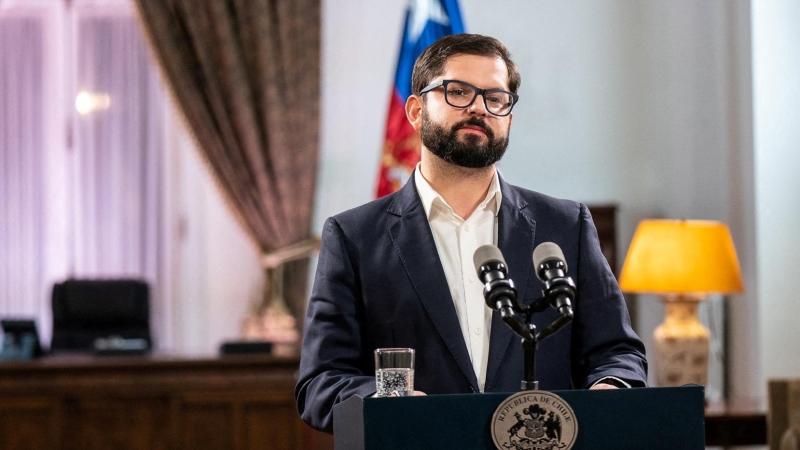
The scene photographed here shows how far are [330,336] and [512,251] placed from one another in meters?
0.35

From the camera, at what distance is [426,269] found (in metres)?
1.83

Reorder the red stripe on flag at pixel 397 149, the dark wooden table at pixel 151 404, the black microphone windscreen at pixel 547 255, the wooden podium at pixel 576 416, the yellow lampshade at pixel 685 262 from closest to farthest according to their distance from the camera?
the wooden podium at pixel 576 416, the black microphone windscreen at pixel 547 255, the yellow lampshade at pixel 685 262, the dark wooden table at pixel 151 404, the red stripe on flag at pixel 397 149

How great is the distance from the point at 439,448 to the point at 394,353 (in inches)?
7.6

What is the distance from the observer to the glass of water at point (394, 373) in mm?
1536

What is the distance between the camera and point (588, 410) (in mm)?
1418

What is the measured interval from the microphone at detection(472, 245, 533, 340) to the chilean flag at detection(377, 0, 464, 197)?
451cm

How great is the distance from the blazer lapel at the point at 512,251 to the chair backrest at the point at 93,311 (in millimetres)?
4889

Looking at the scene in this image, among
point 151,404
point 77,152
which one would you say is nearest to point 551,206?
point 151,404

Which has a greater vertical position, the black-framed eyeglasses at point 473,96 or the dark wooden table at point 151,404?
the black-framed eyeglasses at point 473,96

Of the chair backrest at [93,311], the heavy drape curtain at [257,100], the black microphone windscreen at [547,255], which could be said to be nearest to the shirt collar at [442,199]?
the black microphone windscreen at [547,255]

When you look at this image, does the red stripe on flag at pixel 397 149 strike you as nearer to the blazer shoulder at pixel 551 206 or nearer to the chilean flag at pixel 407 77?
the chilean flag at pixel 407 77

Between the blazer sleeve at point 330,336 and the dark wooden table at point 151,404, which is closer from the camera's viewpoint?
the blazer sleeve at point 330,336

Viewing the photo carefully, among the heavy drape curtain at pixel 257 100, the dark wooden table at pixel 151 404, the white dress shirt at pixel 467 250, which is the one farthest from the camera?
the heavy drape curtain at pixel 257 100

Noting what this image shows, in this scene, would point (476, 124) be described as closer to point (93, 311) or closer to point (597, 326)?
point (597, 326)
